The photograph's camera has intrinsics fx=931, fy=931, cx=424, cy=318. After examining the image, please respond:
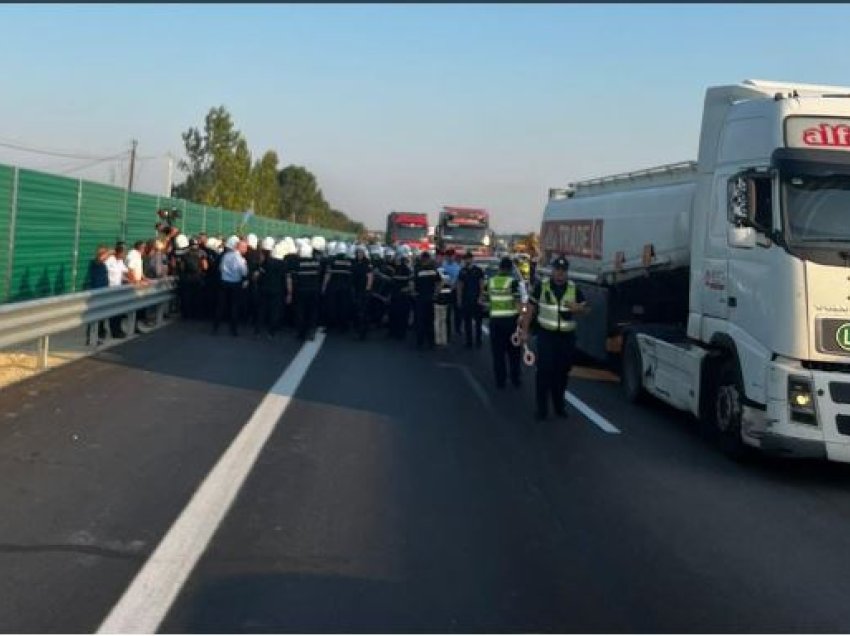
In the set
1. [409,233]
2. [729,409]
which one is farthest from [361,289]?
[409,233]

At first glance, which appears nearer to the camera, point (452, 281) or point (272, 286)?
point (272, 286)

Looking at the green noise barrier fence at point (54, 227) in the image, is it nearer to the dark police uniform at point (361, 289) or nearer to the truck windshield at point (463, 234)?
the dark police uniform at point (361, 289)

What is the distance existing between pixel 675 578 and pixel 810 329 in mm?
3362

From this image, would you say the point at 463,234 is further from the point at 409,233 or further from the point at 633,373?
the point at 633,373

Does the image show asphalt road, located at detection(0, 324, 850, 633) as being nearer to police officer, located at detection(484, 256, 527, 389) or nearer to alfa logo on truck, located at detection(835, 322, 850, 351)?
alfa logo on truck, located at detection(835, 322, 850, 351)

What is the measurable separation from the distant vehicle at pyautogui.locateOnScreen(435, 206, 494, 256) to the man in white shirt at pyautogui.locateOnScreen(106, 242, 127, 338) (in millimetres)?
23659

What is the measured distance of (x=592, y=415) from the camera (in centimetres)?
1069

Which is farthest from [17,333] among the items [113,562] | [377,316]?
[377,316]

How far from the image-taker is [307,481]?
22.8 ft

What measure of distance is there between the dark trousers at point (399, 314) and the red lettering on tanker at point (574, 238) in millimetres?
3360

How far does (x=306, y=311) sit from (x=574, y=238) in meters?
5.34

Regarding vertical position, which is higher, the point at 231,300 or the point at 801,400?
the point at 231,300

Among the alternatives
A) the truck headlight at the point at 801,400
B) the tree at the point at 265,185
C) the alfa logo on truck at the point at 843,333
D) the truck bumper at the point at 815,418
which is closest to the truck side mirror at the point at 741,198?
the alfa logo on truck at the point at 843,333

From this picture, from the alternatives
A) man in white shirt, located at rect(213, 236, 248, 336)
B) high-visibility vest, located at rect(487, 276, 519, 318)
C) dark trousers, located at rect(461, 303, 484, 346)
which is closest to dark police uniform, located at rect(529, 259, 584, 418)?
high-visibility vest, located at rect(487, 276, 519, 318)
